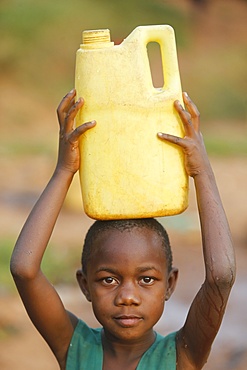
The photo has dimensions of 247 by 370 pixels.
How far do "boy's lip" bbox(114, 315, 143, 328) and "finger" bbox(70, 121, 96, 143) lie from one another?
0.56 m

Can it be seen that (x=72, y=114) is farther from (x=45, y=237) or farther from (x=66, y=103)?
(x=45, y=237)

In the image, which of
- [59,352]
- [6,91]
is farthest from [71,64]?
[59,352]

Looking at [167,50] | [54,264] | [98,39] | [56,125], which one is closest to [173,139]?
[167,50]

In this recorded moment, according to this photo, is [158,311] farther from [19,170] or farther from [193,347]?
[19,170]

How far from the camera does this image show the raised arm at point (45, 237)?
2775 mm

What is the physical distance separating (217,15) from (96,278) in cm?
1956

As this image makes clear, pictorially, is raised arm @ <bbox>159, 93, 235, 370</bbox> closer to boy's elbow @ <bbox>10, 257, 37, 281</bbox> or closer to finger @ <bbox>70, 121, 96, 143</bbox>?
finger @ <bbox>70, 121, 96, 143</bbox>

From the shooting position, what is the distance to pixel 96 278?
2.85 metres

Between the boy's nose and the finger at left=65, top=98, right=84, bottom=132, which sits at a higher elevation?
the finger at left=65, top=98, right=84, bottom=132

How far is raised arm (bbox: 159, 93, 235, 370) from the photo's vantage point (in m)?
2.69

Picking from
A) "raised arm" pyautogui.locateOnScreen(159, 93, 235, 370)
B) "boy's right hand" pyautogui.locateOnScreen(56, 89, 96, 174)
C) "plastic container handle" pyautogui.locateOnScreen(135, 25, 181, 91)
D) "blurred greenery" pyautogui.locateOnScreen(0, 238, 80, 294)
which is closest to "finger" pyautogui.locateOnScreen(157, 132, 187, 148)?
"raised arm" pyautogui.locateOnScreen(159, 93, 235, 370)

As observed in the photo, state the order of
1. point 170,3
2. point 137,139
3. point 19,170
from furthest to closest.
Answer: point 170,3, point 19,170, point 137,139

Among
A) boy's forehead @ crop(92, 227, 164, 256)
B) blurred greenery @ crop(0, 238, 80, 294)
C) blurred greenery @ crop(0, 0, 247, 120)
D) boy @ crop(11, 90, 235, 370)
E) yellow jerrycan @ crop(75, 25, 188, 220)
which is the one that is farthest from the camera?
blurred greenery @ crop(0, 0, 247, 120)

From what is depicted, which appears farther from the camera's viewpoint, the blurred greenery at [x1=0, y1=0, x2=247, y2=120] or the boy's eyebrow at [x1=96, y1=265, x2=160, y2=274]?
the blurred greenery at [x1=0, y1=0, x2=247, y2=120]
